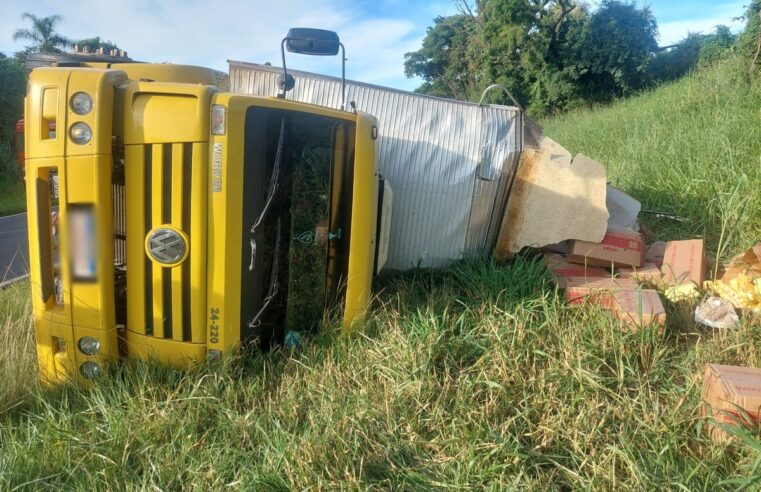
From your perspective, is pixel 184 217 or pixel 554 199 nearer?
pixel 184 217

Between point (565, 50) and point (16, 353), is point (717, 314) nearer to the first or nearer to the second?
point (16, 353)

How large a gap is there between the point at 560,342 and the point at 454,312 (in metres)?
0.71

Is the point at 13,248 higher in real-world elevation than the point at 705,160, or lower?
lower

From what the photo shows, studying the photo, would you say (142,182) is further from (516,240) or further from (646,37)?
(646,37)

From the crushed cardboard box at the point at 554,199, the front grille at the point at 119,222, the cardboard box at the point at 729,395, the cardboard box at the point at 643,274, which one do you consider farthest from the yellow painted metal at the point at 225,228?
the cardboard box at the point at 643,274

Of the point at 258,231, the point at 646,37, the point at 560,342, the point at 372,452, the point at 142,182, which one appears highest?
the point at 646,37

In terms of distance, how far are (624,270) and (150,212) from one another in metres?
3.25

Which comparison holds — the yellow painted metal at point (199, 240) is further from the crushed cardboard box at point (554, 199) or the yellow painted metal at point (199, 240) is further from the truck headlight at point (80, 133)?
the crushed cardboard box at point (554, 199)

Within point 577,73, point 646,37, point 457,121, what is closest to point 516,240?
point 457,121

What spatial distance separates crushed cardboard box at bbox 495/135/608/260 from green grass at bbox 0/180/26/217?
48.2ft

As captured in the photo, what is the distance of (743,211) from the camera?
428 cm

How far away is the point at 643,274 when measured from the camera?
13.0 ft

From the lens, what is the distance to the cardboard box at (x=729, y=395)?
7.27 ft

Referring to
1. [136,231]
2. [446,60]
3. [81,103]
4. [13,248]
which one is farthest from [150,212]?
[446,60]
